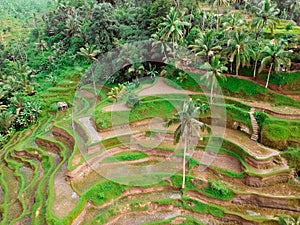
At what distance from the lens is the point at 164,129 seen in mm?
33156

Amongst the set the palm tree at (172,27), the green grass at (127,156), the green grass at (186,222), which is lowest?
the green grass at (186,222)

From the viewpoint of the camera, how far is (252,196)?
26219 millimetres

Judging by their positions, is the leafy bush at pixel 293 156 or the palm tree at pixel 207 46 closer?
the leafy bush at pixel 293 156

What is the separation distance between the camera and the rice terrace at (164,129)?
2616cm

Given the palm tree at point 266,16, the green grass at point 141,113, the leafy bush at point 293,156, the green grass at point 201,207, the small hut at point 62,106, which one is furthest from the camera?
the small hut at point 62,106

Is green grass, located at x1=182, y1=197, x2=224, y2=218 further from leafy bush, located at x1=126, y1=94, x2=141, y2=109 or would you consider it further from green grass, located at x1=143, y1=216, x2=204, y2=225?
leafy bush, located at x1=126, y1=94, x2=141, y2=109

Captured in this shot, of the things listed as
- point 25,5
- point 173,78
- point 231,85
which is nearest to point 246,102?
point 231,85

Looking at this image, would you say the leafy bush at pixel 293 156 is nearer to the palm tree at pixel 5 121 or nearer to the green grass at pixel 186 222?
the green grass at pixel 186 222

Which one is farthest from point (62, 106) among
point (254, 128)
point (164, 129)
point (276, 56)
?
point (276, 56)

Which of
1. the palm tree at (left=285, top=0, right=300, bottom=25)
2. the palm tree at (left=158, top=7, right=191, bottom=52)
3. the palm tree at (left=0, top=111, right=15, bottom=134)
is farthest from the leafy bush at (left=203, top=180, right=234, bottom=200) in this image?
the palm tree at (left=285, top=0, right=300, bottom=25)

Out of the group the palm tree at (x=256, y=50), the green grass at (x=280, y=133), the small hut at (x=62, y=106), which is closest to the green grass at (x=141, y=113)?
the small hut at (x=62, y=106)

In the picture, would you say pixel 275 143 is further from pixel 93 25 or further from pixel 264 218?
pixel 93 25

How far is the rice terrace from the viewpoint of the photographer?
26.2 meters

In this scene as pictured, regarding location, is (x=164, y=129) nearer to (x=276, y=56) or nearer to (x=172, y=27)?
(x=172, y=27)
